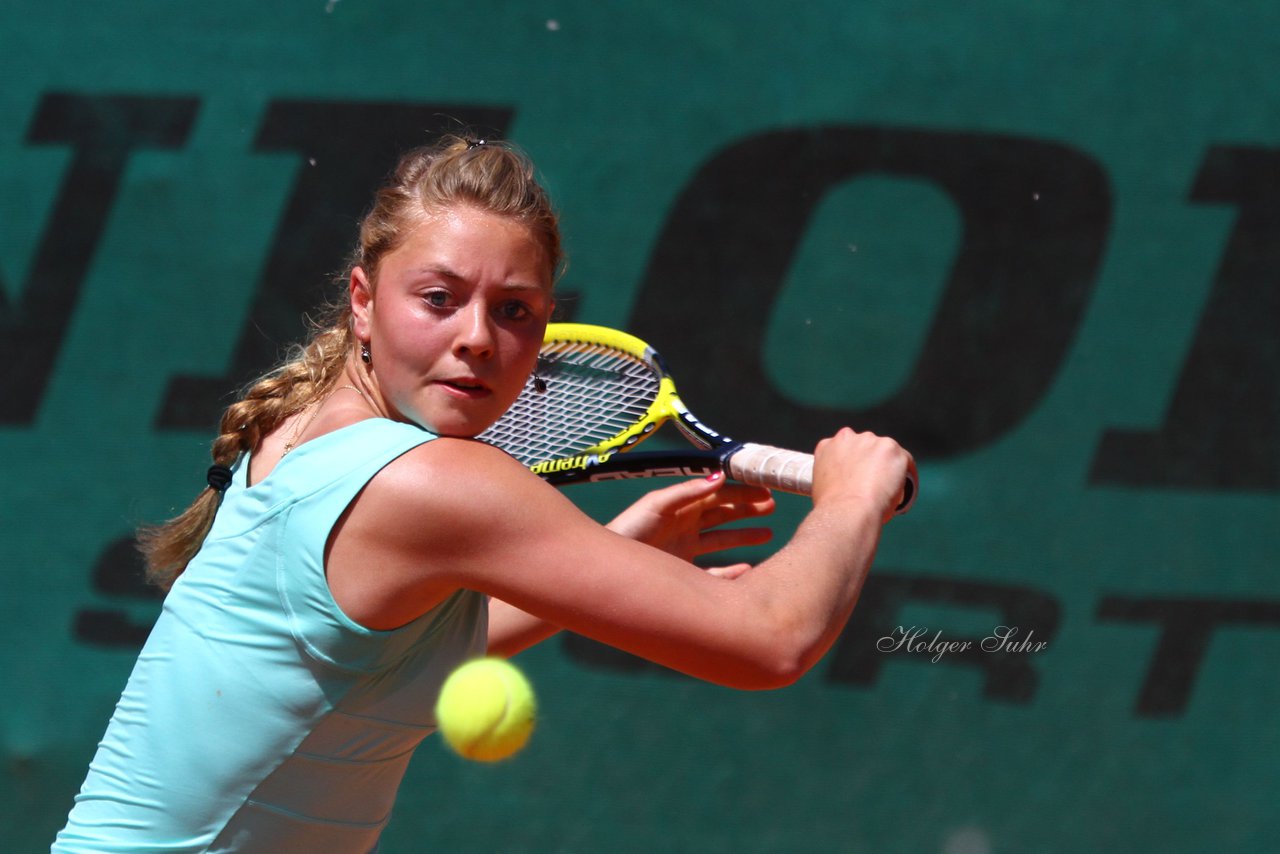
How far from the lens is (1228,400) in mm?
2898

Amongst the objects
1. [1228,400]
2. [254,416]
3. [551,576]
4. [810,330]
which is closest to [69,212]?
[810,330]

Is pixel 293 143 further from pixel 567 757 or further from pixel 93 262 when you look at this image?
pixel 567 757

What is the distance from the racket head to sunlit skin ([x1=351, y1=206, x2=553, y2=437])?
2.13 ft

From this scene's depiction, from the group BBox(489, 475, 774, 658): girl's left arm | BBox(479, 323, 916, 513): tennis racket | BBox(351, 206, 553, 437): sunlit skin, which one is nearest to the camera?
BBox(351, 206, 553, 437): sunlit skin

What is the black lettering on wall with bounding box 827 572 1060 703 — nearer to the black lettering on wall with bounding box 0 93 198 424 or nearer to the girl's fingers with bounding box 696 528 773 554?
the girl's fingers with bounding box 696 528 773 554

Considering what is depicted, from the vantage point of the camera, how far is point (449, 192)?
1.38 metres

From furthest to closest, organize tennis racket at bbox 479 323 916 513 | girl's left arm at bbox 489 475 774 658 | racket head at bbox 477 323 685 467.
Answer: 1. racket head at bbox 477 323 685 467
2. tennis racket at bbox 479 323 916 513
3. girl's left arm at bbox 489 475 774 658

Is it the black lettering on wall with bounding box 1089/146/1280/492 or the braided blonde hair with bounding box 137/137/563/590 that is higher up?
the black lettering on wall with bounding box 1089/146/1280/492

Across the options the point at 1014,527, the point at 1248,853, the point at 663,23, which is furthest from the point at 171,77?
the point at 1248,853

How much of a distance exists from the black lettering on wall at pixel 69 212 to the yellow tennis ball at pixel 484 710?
1989mm

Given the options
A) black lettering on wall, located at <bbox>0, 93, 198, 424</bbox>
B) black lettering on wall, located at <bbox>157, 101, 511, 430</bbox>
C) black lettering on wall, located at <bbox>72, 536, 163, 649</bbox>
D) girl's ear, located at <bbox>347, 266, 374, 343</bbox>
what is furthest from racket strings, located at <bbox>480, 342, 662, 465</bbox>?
black lettering on wall, located at <bbox>0, 93, 198, 424</bbox>

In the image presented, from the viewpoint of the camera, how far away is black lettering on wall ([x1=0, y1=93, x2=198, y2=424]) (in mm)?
2908

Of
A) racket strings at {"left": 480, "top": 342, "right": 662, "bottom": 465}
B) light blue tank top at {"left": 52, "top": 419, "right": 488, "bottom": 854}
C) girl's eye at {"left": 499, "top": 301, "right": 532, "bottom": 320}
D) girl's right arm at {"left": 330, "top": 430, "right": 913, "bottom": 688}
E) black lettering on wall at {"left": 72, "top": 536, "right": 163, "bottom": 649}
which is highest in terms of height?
girl's eye at {"left": 499, "top": 301, "right": 532, "bottom": 320}

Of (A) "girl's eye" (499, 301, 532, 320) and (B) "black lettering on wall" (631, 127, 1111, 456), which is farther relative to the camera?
(B) "black lettering on wall" (631, 127, 1111, 456)
